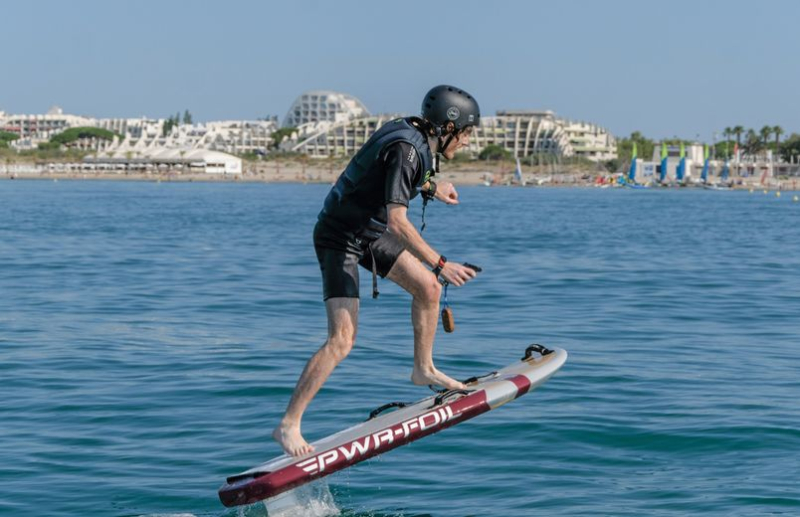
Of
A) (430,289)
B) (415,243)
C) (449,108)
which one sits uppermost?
(449,108)

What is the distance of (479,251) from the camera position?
135 feet

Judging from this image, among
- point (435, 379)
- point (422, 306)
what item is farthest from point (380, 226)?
point (435, 379)

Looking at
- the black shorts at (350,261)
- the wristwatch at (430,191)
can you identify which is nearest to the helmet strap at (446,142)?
the wristwatch at (430,191)

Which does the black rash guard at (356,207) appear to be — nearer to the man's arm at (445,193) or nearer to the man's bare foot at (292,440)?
the man's arm at (445,193)

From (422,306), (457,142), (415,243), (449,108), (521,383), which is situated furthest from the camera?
(521,383)

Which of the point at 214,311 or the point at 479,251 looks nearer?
the point at 214,311

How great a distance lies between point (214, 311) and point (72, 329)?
298 centimetres

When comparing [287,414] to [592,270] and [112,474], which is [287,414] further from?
[592,270]

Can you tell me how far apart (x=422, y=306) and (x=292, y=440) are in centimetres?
129

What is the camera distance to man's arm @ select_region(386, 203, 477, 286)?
783 centimetres

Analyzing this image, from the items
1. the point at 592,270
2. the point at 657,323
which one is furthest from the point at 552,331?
the point at 592,270

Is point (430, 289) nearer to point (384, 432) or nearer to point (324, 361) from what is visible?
point (324, 361)

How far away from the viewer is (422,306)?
845cm

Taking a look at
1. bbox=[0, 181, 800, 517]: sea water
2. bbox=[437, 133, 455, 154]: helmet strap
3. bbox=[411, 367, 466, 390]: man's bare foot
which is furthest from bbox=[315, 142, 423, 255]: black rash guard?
bbox=[0, 181, 800, 517]: sea water
